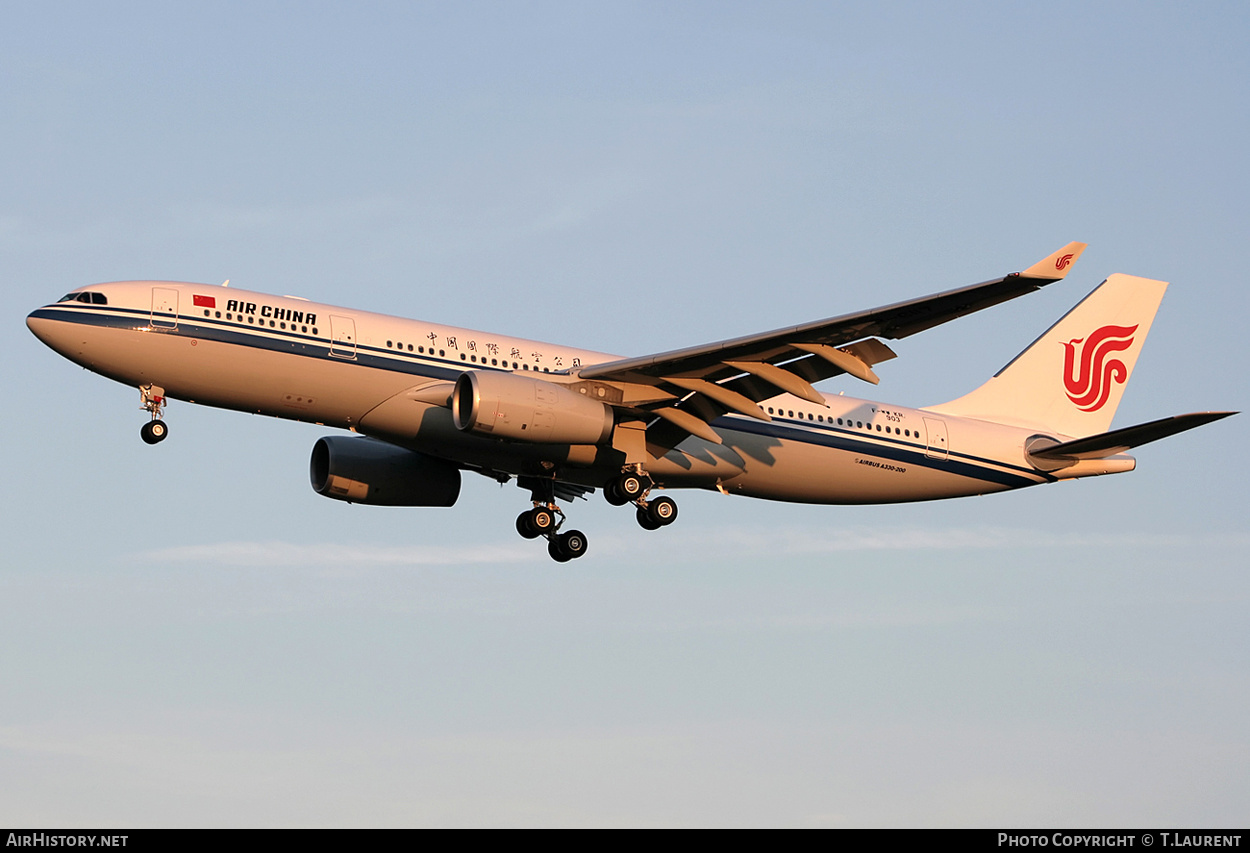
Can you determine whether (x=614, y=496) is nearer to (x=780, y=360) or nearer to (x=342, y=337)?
(x=780, y=360)

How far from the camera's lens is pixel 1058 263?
2878 centimetres

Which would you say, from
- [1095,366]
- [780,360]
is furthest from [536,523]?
[1095,366]

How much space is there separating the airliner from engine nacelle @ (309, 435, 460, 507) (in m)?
0.05

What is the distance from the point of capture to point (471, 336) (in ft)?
118

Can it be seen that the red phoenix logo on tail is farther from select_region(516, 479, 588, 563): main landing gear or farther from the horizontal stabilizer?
select_region(516, 479, 588, 563): main landing gear

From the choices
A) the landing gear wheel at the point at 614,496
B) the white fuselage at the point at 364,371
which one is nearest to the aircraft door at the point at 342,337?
the white fuselage at the point at 364,371

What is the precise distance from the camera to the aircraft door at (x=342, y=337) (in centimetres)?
3400

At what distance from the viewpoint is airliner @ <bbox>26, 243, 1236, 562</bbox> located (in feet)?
109

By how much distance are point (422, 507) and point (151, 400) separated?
9062 mm

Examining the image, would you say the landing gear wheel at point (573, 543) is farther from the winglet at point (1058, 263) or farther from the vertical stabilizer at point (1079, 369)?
the winglet at point (1058, 263)

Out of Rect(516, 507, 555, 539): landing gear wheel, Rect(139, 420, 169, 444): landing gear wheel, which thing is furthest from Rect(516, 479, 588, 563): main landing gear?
Rect(139, 420, 169, 444): landing gear wheel

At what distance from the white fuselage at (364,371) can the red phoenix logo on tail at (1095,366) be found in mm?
9278
